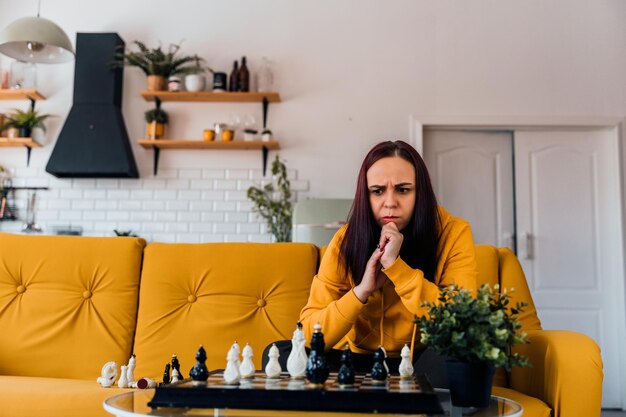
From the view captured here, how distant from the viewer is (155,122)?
4988 mm

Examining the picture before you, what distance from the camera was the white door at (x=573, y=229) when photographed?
15.7 ft

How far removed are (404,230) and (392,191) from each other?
14 cm

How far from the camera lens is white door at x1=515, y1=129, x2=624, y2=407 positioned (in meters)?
4.80

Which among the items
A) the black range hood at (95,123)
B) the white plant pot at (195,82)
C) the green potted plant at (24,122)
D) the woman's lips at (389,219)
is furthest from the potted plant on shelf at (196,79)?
the woman's lips at (389,219)

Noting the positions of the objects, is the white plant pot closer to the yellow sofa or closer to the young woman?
the yellow sofa

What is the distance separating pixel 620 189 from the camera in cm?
484

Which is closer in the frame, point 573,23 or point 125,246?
point 125,246

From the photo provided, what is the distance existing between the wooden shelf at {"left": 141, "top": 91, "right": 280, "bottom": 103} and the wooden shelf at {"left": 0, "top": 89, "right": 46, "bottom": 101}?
829mm

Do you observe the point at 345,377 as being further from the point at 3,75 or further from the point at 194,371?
the point at 3,75

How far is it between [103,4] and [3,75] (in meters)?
0.97

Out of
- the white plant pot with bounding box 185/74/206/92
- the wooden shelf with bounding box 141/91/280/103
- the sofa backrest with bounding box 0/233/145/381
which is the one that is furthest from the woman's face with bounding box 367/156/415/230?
the white plant pot with bounding box 185/74/206/92

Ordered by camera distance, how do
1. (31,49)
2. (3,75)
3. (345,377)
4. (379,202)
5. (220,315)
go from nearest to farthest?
(345,377) < (379,202) < (220,315) < (31,49) < (3,75)

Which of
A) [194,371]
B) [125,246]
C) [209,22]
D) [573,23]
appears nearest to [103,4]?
[209,22]

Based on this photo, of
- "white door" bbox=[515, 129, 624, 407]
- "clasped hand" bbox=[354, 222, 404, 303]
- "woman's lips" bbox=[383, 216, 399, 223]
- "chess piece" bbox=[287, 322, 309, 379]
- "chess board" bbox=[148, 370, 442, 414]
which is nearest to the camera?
"chess board" bbox=[148, 370, 442, 414]
